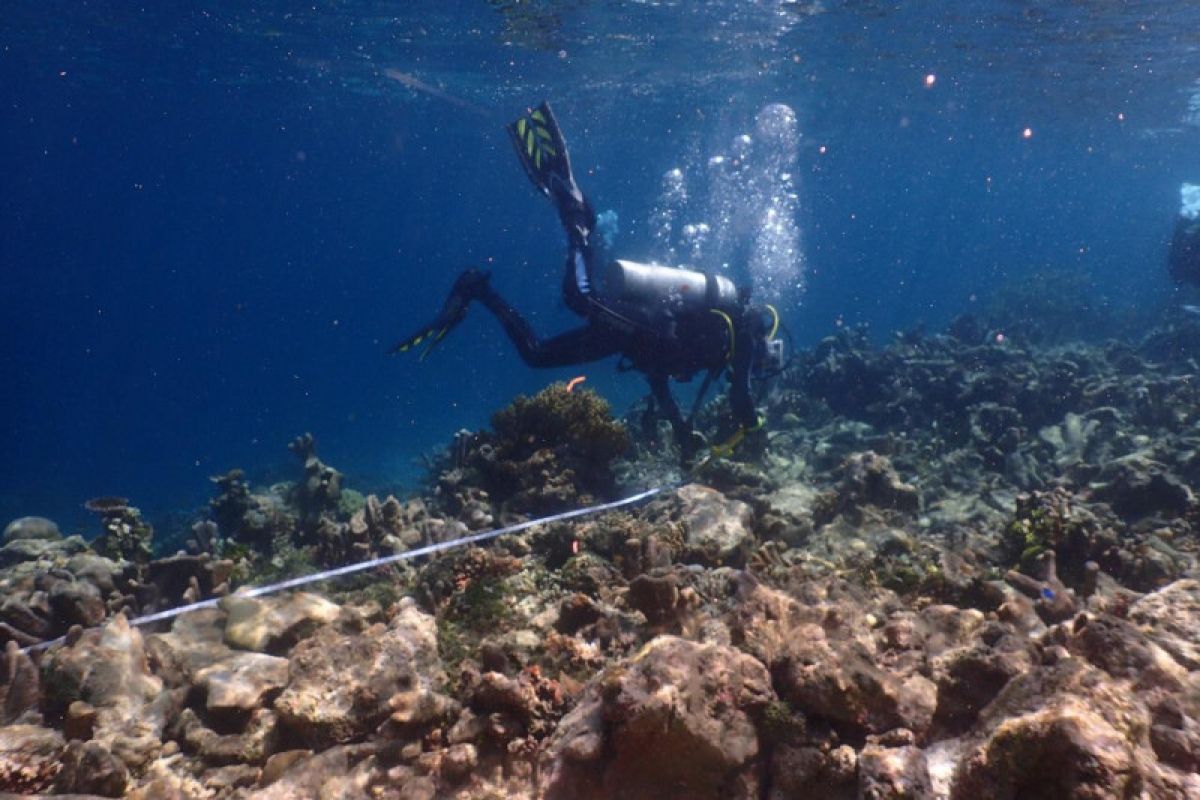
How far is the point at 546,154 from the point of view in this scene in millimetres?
9625

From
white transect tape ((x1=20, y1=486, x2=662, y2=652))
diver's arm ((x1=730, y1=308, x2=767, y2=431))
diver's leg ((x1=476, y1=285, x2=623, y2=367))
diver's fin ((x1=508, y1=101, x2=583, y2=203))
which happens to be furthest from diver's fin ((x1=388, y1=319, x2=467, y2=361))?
diver's arm ((x1=730, y1=308, x2=767, y2=431))

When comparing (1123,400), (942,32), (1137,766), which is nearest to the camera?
(1137,766)

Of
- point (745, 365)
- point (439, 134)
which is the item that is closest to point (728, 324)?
point (745, 365)

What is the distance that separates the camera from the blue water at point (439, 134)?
20875 millimetres

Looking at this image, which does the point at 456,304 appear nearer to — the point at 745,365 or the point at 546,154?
the point at 546,154

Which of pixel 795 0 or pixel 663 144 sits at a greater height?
pixel 663 144

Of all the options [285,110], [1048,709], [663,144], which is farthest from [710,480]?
[663,144]

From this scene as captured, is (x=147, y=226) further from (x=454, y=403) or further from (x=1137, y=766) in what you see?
(x=1137, y=766)

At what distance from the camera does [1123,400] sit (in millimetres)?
10688

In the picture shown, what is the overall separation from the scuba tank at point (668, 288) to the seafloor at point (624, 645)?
78.0 inches

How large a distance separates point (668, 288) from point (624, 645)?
6.11 meters

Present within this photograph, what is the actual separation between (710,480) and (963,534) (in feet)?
8.97

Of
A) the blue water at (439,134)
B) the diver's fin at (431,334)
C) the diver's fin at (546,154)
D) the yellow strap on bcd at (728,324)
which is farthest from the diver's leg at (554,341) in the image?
the blue water at (439,134)

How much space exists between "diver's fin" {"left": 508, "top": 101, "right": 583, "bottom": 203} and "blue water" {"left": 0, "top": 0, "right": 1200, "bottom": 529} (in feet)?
40.5
